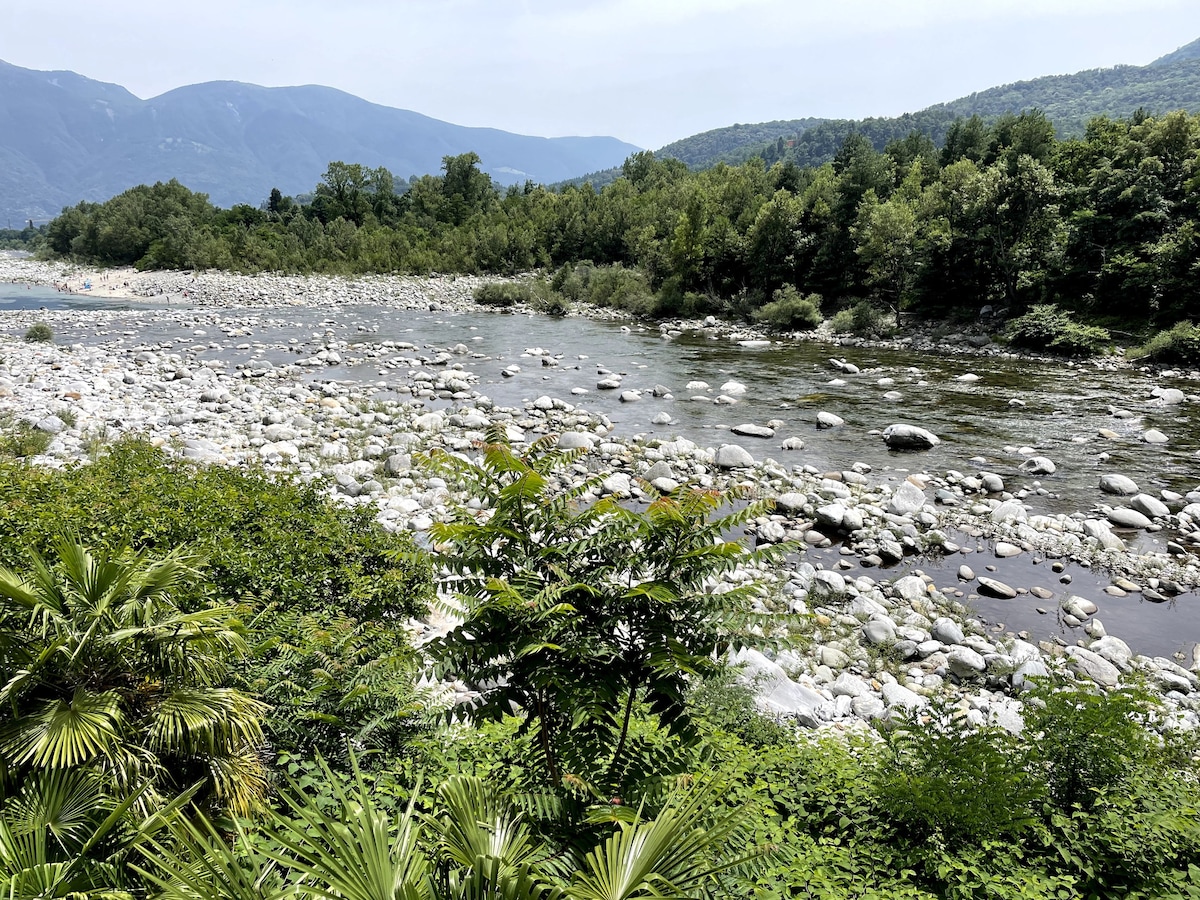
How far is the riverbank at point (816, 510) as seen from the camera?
723 centimetres

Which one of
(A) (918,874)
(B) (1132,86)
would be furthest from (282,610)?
(B) (1132,86)

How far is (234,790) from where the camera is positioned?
11.9 feet

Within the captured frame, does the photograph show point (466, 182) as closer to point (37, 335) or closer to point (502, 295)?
point (502, 295)

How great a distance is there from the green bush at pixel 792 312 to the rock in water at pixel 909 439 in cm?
2002

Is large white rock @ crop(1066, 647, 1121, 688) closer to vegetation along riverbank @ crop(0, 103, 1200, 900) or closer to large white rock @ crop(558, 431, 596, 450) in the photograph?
vegetation along riverbank @ crop(0, 103, 1200, 900)

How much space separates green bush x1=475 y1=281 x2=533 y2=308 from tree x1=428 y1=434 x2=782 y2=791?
4379cm

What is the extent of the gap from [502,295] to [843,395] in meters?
30.6

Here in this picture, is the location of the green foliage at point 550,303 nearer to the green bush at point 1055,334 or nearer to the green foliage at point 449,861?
the green bush at point 1055,334

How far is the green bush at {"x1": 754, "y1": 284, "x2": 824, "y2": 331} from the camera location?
34312 millimetres

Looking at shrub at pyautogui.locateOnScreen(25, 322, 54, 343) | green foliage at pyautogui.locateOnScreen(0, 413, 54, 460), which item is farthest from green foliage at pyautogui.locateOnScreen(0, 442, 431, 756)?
shrub at pyautogui.locateOnScreen(25, 322, 54, 343)

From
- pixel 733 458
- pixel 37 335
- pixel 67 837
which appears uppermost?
pixel 37 335

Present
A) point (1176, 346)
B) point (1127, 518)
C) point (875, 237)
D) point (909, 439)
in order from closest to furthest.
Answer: point (1127, 518) → point (909, 439) → point (1176, 346) → point (875, 237)

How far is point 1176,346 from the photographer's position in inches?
909

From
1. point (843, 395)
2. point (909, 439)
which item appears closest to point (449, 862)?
point (909, 439)
